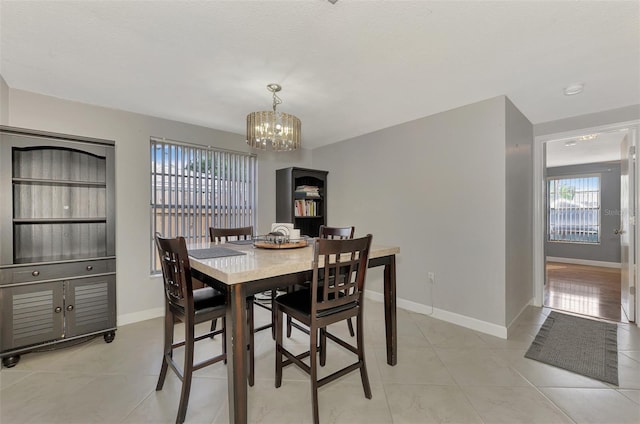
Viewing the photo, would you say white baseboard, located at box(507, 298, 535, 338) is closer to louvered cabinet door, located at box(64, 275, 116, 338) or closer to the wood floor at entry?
the wood floor at entry

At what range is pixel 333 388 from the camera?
185 centimetres

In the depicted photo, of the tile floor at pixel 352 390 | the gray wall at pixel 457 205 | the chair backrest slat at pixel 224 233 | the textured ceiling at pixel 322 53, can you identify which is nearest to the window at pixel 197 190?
the textured ceiling at pixel 322 53

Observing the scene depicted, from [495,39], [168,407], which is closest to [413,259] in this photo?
[495,39]

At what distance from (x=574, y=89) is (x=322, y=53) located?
7.71ft

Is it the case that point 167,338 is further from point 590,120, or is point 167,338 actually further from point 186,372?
point 590,120

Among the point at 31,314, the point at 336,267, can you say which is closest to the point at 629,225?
the point at 336,267

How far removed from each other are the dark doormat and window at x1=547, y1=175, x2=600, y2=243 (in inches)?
182

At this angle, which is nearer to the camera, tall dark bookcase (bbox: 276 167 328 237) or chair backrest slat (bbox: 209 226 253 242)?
chair backrest slat (bbox: 209 226 253 242)

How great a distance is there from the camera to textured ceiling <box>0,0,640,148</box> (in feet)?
4.97

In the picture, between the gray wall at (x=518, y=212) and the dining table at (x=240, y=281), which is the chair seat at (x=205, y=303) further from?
the gray wall at (x=518, y=212)

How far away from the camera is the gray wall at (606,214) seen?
5.77 metres

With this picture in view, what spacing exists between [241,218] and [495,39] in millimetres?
3334

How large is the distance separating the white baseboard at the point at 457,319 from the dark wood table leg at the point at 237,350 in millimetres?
2405

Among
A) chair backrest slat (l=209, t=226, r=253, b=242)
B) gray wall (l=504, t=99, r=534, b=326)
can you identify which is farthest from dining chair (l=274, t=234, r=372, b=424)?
gray wall (l=504, t=99, r=534, b=326)
